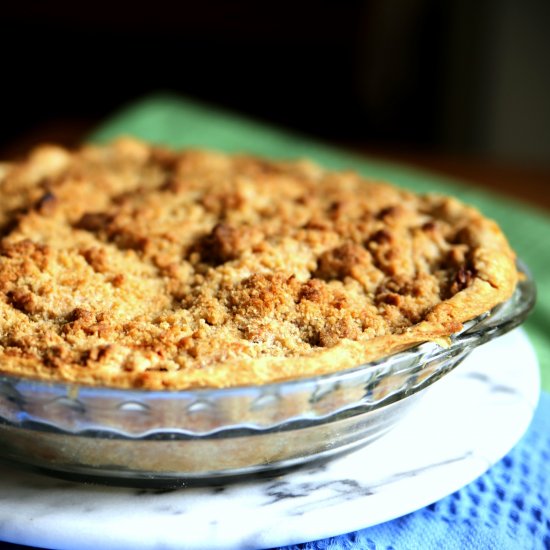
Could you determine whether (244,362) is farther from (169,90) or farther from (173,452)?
(169,90)

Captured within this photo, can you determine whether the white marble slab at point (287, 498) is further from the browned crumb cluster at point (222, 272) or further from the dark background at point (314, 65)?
the dark background at point (314, 65)

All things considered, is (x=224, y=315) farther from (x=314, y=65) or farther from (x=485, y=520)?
(x=314, y=65)

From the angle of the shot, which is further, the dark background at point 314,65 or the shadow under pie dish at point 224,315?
the dark background at point 314,65

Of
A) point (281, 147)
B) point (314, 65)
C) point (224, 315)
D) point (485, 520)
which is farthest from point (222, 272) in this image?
point (314, 65)

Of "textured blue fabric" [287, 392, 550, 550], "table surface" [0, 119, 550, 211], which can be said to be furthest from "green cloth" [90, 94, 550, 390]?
"textured blue fabric" [287, 392, 550, 550]

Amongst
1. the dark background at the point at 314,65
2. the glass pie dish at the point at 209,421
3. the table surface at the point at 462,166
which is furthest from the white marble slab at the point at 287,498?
the dark background at the point at 314,65

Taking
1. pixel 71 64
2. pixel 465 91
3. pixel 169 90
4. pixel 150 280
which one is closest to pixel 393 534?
pixel 150 280
